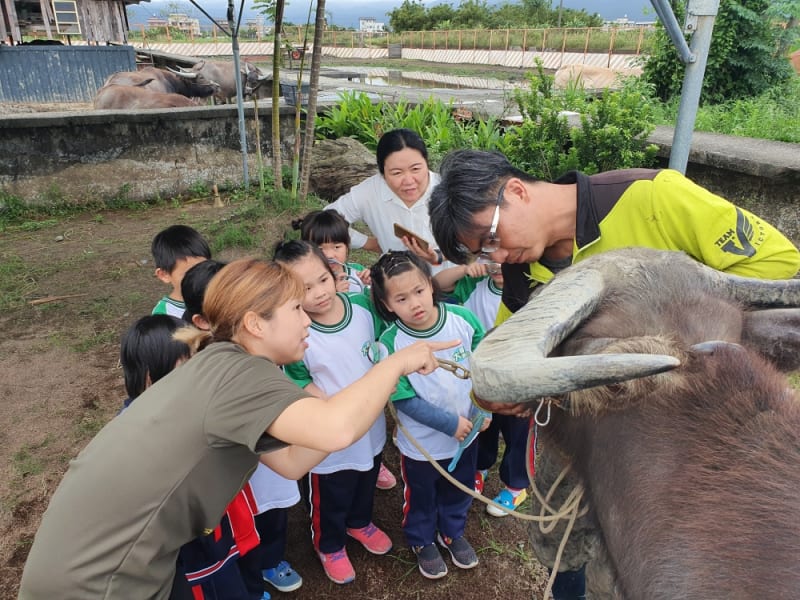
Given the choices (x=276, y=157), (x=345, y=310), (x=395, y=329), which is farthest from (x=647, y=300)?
(x=276, y=157)

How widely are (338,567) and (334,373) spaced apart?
3.18ft

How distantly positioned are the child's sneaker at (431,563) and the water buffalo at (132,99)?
10.8m

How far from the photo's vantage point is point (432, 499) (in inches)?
107

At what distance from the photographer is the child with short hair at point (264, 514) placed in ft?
8.18

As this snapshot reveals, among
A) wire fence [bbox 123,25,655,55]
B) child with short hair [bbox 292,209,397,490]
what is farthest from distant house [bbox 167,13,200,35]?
child with short hair [bbox 292,209,397,490]

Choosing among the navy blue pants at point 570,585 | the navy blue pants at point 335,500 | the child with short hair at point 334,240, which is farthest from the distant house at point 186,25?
the navy blue pants at point 570,585

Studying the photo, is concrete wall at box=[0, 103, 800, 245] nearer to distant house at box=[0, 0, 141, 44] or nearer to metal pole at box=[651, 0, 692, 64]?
metal pole at box=[651, 0, 692, 64]

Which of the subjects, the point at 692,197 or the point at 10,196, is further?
the point at 10,196

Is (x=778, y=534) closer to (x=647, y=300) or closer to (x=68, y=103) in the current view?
(x=647, y=300)

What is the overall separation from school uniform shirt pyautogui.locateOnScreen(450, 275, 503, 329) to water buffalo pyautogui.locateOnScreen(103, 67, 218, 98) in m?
12.2

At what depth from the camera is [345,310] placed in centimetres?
270

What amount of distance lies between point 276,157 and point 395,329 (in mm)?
4779

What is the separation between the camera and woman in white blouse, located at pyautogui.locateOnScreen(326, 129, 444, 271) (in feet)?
10.9

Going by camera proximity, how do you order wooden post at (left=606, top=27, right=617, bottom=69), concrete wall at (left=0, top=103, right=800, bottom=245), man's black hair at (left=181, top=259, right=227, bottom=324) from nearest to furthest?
1. man's black hair at (left=181, top=259, right=227, bottom=324)
2. concrete wall at (left=0, top=103, right=800, bottom=245)
3. wooden post at (left=606, top=27, right=617, bottom=69)
